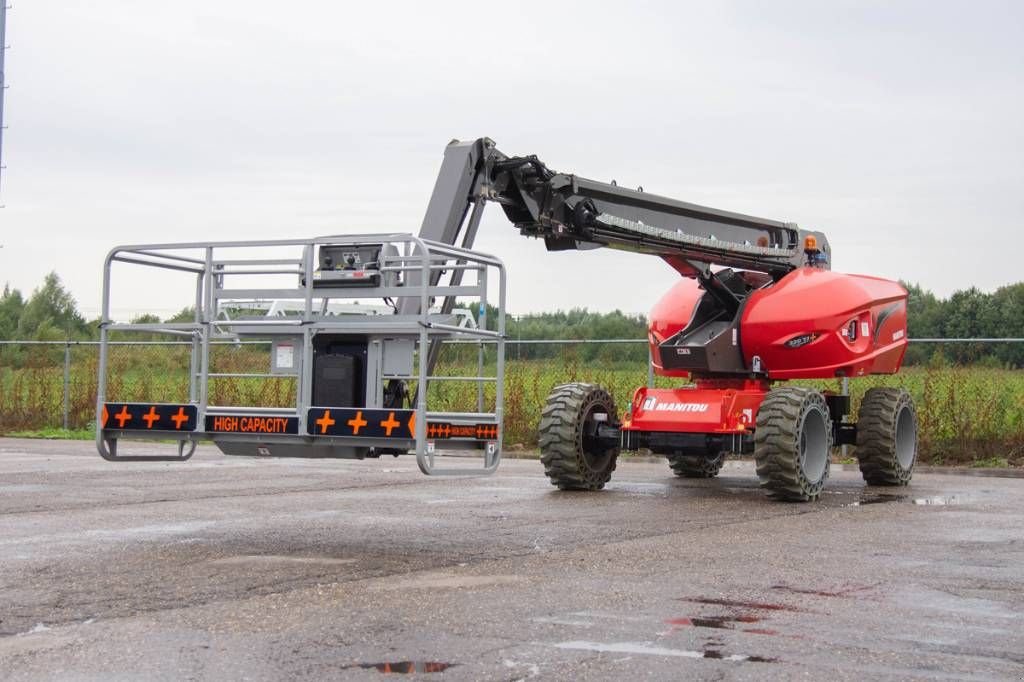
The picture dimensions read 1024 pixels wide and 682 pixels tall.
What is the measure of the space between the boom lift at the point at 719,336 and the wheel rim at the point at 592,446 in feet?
0.05

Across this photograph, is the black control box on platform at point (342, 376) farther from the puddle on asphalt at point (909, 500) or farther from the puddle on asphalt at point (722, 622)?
the puddle on asphalt at point (909, 500)

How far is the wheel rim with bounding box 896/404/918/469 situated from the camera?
55.5 ft

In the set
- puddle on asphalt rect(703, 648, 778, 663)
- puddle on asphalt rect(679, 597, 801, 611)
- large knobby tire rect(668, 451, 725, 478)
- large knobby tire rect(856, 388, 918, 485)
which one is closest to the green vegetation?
large knobby tire rect(668, 451, 725, 478)

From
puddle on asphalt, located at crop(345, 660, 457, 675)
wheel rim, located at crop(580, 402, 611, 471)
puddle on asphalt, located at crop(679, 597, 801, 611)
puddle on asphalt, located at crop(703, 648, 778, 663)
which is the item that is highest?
wheel rim, located at crop(580, 402, 611, 471)

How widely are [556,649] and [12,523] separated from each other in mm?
6504

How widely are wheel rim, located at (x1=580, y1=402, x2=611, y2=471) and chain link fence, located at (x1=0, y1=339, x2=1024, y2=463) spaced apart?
163 centimetres

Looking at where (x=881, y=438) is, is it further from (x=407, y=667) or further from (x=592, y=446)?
(x=407, y=667)

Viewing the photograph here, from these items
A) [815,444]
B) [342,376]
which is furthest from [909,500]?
[342,376]

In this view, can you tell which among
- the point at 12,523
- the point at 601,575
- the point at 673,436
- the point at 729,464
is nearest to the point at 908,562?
the point at 601,575

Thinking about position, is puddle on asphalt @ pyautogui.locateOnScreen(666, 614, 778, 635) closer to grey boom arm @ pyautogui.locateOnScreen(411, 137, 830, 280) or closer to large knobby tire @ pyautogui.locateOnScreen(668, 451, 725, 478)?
grey boom arm @ pyautogui.locateOnScreen(411, 137, 830, 280)

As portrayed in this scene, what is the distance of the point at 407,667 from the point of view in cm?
617

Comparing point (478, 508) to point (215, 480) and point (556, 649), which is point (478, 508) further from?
point (556, 649)

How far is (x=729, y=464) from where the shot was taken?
2078cm

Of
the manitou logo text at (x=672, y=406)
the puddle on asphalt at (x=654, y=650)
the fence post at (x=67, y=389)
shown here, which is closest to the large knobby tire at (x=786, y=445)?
the manitou logo text at (x=672, y=406)
